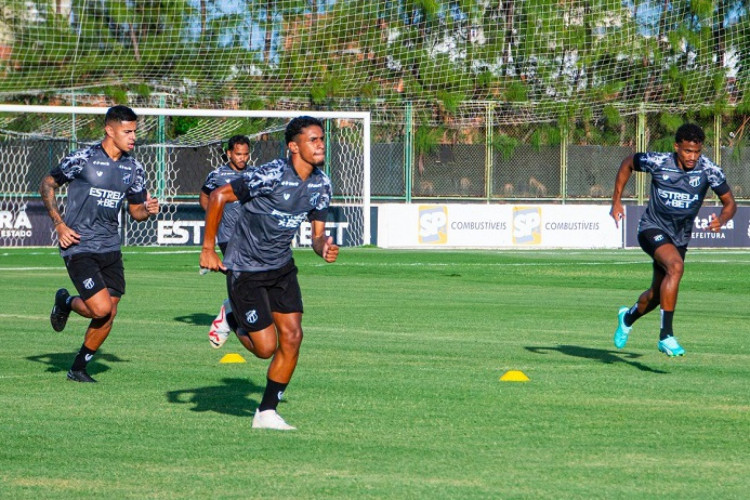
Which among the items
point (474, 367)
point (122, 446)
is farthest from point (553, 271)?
point (122, 446)

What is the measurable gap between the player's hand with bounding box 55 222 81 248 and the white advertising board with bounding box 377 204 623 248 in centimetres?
2311

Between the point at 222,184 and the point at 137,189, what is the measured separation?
2.94 metres

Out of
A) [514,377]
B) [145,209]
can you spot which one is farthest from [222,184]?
[514,377]

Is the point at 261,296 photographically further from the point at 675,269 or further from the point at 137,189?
the point at 675,269

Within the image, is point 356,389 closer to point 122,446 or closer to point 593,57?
point 122,446

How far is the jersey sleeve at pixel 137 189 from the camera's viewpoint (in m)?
10.5

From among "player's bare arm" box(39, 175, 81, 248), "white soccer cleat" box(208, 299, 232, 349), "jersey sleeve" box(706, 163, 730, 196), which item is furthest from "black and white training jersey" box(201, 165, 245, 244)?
"jersey sleeve" box(706, 163, 730, 196)

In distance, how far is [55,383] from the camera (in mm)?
9750

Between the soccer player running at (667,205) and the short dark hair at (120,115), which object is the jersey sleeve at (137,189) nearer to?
the short dark hair at (120,115)

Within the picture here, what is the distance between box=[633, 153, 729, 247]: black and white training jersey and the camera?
11.6 meters

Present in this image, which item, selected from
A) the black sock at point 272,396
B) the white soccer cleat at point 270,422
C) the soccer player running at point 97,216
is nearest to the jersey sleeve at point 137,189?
the soccer player running at point 97,216

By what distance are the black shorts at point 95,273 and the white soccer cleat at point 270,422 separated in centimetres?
287

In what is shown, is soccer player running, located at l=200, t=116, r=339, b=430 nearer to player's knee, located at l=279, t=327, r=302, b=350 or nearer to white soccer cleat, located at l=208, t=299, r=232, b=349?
player's knee, located at l=279, t=327, r=302, b=350

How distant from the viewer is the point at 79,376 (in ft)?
32.4
